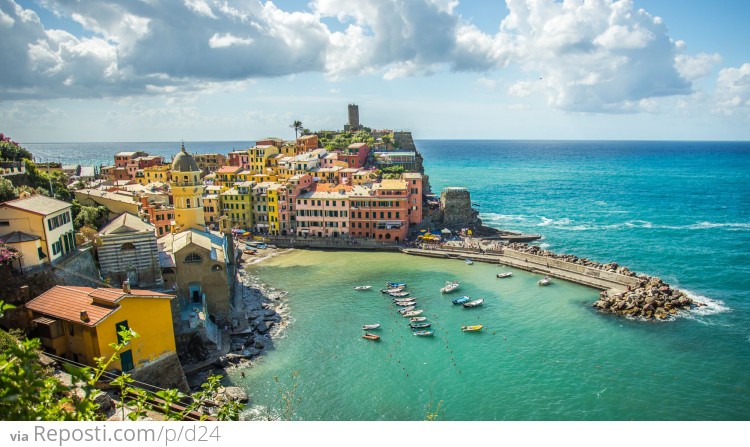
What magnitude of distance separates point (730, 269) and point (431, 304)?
3566cm

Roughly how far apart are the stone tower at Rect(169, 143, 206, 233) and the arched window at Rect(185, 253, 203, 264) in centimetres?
757

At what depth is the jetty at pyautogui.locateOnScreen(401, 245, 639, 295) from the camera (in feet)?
158

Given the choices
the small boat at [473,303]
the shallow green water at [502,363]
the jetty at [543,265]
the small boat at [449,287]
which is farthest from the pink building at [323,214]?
the small boat at [473,303]

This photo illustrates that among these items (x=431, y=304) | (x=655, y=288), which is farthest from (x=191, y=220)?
(x=655, y=288)

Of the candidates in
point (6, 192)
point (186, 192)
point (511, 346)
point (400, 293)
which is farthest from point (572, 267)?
point (6, 192)

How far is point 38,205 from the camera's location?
2966 centimetres

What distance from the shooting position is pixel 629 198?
111 meters

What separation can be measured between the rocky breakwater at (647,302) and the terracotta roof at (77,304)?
36.4m

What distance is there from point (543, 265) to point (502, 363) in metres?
23.8

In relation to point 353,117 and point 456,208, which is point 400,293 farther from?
point 353,117

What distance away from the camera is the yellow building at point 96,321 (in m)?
23.6

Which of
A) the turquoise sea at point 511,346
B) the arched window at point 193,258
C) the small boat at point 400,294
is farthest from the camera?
the small boat at point 400,294

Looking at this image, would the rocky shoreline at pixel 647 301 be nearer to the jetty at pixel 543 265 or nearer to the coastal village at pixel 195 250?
the coastal village at pixel 195 250

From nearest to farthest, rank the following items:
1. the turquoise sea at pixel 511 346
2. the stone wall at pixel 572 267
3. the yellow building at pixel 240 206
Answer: the turquoise sea at pixel 511 346 → the stone wall at pixel 572 267 → the yellow building at pixel 240 206
